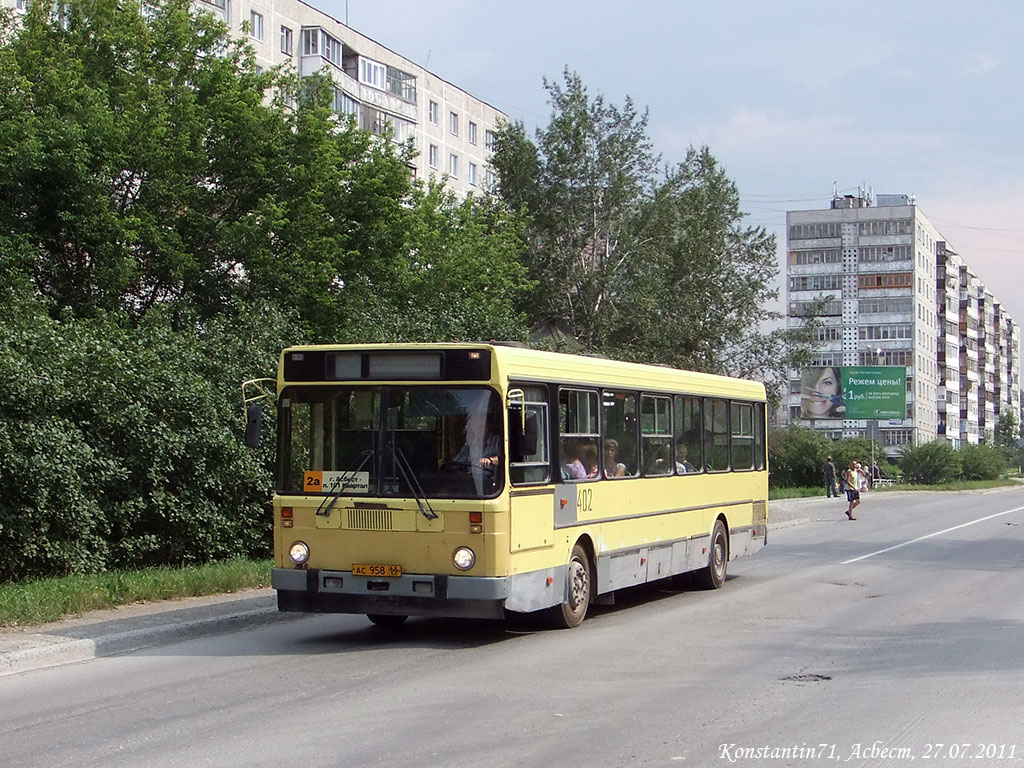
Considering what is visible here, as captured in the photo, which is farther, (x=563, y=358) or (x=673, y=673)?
(x=563, y=358)

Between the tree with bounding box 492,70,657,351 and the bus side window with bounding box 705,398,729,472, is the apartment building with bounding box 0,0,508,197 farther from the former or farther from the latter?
the bus side window with bounding box 705,398,729,472

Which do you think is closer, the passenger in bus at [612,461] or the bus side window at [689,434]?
the passenger in bus at [612,461]

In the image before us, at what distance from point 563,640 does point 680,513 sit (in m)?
4.24

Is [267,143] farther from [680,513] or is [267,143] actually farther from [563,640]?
[563,640]

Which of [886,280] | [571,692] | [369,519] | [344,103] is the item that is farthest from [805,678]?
[886,280]

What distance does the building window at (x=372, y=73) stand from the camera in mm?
61688

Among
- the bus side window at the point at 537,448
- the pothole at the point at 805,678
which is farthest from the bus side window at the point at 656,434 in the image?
the pothole at the point at 805,678

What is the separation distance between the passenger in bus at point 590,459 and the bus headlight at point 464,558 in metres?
2.22

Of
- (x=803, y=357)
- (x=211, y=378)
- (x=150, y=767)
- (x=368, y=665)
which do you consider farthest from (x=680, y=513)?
(x=803, y=357)

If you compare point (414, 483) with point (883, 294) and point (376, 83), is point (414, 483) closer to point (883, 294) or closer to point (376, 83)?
point (376, 83)

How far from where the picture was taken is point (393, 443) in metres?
11.7

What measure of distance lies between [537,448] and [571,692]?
11.3ft

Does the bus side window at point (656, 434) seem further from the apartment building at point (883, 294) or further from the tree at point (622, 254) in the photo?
the apartment building at point (883, 294)

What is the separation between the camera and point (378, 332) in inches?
952
